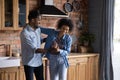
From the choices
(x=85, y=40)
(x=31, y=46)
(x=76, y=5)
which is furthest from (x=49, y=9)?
(x=31, y=46)

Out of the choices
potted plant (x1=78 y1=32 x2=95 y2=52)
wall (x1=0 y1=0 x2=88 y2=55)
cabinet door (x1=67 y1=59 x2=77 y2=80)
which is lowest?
cabinet door (x1=67 y1=59 x2=77 y2=80)

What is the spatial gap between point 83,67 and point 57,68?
1821 mm

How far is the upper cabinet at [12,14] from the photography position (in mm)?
3877

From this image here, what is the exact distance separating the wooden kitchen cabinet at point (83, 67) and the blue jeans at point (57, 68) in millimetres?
1482

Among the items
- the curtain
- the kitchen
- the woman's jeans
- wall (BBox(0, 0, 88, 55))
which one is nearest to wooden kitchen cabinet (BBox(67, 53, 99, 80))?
the kitchen

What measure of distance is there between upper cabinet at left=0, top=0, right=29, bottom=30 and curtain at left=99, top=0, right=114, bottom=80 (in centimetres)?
172

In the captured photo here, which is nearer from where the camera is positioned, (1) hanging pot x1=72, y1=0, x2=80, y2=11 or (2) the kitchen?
(2) the kitchen

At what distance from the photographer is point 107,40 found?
4.78 m

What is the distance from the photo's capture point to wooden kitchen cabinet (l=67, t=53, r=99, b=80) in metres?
4.59

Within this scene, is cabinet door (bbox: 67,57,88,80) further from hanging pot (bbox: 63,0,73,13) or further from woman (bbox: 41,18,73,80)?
woman (bbox: 41,18,73,80)

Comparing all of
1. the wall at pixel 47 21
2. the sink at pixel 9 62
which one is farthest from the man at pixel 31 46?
the wall at pixel 47 21

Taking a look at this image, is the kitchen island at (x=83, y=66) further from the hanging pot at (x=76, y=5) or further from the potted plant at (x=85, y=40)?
the hanging pot at (x=76, y=5)

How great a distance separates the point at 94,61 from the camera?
497 cm

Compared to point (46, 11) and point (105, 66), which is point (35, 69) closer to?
point (46, 11)
